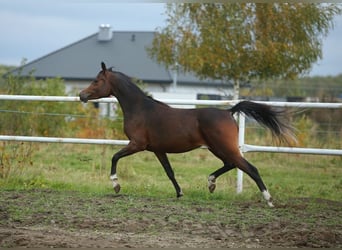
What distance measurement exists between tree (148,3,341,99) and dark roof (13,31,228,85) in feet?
59.0

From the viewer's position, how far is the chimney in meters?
39.1

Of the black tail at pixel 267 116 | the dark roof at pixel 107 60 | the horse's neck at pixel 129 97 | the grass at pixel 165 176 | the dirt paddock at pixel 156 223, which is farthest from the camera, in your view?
the dark roof at pixel 107 60

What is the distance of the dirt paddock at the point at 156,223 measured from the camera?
6.23 metres

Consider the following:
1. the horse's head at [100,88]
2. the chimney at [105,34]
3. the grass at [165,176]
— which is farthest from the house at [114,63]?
the horse's head at [100,88]

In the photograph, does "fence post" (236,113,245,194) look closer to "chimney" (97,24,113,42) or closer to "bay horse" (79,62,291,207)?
"bay horse" (79,62,291,207)

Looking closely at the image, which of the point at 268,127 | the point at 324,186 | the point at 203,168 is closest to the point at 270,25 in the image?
the point at 203,168

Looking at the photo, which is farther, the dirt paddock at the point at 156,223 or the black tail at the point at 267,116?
the black tail at the point at 267,116

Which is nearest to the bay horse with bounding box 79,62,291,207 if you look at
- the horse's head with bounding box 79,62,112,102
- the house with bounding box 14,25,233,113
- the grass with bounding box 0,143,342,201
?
the horse's head with bounding box 79,62,112,102

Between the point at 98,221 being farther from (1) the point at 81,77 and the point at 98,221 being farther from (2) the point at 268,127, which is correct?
(1) the point at 81,77

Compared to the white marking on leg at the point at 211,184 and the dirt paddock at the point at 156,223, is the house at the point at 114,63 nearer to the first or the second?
the white marking on leg at the point at 211,184

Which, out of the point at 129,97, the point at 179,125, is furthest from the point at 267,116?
the point at 129,97

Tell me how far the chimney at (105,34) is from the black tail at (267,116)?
101ft

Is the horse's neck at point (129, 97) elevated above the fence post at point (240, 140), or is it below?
above

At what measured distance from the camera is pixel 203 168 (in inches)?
529
